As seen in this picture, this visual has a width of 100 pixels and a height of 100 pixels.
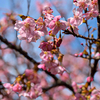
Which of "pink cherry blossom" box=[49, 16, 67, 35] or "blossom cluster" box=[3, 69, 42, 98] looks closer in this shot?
"pink cherry blossom" box=[49, 16, 67, 35]

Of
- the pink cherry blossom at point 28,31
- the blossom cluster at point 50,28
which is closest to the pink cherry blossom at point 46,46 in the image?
the blossom cluster at point 50,28

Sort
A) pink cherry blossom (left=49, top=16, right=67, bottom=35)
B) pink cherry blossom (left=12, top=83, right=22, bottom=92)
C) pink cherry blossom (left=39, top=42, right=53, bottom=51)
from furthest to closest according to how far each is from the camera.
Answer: pink cherry blossom (left=12, top=83, right=22, bottom=92) → pink cherry blossom (left=39, top=42, right=53, bottom=51) → pink cherry blossom (left=49, top=16, right=67, bottom=35)

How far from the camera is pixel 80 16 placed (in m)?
1.32

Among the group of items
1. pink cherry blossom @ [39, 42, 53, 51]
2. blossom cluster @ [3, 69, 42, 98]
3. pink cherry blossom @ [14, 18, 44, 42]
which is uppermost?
pink cherry blossom @ [14, 18, 44, 42]

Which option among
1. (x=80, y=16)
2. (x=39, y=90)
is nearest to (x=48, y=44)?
(x=80, y=16)

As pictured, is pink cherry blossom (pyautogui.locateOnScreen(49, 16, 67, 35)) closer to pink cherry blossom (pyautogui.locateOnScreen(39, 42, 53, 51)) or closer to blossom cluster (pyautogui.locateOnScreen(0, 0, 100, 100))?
blossom cluster (pyautogui.locateOnScreen(0, 0, 100, 100))

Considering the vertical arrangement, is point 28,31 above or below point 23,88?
above

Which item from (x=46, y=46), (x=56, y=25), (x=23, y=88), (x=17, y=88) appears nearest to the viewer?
(x=56, y=25)

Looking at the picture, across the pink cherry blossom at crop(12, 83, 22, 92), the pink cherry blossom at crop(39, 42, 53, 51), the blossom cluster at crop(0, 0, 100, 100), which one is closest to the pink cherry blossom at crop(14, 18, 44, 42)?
the blossom cluster at crop(0, 0, 100, 100)

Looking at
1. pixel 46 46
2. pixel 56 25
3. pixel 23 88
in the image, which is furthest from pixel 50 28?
pixel 23 88

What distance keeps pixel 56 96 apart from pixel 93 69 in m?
4.36

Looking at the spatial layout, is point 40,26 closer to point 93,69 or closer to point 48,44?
point 48,44

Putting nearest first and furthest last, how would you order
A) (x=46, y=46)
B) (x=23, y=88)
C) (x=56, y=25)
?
(x=56, y=25), (x=46, y=46), (x=23, y=88)

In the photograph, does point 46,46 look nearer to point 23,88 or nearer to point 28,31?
point 28,31
